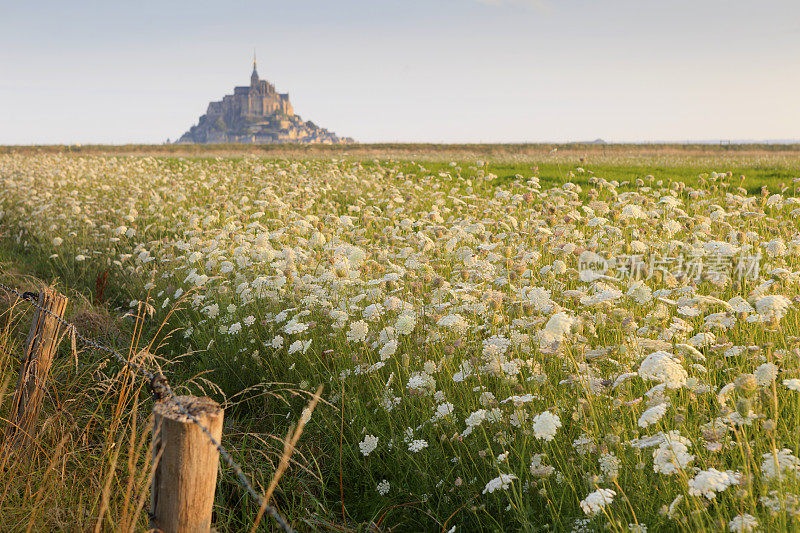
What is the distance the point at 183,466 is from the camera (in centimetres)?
200

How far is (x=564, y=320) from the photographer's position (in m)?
2.67

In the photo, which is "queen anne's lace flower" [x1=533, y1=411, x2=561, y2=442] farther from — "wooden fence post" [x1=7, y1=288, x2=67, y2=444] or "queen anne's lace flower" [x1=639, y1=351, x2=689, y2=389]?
"wooden fence post" [x1=7, y1=288, x2=67, y2=444]

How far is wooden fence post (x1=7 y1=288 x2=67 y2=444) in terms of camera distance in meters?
3.33

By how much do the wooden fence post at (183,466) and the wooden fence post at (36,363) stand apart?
1735mm

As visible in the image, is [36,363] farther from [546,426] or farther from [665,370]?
[665,370]

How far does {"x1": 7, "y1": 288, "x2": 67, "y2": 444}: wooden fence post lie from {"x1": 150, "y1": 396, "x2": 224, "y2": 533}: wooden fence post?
1.74m

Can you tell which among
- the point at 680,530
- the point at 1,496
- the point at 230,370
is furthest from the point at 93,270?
the point at 680,530

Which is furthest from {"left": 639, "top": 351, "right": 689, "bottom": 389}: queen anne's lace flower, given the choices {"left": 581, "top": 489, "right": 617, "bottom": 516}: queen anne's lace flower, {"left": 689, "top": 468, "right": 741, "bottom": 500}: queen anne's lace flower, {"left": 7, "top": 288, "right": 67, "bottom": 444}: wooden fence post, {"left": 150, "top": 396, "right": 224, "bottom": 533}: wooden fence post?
{"left": 7, "top": 288, "right": 67, "bottom": 444}: wooden fence post

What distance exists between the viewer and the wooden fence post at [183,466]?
198 cm

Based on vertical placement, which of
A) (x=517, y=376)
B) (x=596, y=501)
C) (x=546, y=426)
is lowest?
(x=517, y=376)

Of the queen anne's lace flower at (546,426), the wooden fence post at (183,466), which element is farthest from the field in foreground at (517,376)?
the wooden fence post at (183,466)

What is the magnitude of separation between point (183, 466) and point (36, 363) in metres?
2.00

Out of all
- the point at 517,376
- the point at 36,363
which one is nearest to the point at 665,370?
the point at 517,376

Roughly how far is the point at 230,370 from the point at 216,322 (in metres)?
0.73
